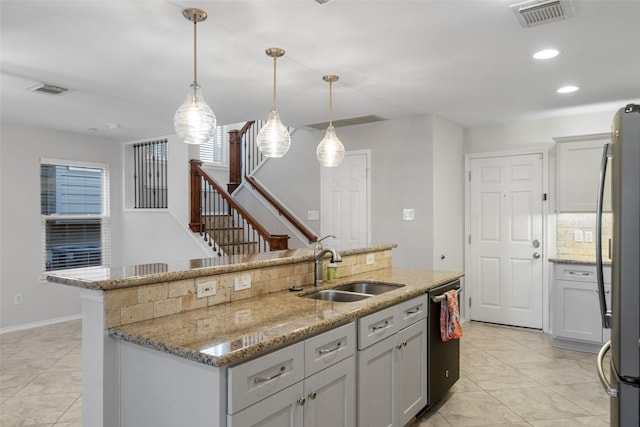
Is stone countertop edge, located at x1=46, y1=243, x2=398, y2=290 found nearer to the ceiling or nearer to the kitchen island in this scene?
the kitchen island

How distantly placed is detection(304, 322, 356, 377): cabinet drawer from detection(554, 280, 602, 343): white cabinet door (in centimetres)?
321

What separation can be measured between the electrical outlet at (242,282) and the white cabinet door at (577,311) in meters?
3.45

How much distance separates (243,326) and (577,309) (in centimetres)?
383

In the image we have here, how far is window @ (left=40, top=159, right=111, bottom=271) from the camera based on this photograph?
572 cm

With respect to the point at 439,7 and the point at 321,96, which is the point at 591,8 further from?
the point at 321,96

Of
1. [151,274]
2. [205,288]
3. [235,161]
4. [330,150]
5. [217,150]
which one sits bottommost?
[205,288]

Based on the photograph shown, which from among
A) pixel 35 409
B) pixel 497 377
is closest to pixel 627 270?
pixel 497 377

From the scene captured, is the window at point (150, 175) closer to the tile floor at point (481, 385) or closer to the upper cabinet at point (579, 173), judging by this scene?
the tile floor at point (481, 385)

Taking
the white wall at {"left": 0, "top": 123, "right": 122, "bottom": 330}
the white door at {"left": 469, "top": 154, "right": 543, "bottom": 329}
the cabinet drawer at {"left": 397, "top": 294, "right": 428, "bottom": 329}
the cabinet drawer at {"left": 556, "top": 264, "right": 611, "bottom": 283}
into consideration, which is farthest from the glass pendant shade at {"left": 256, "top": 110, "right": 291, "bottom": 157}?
the white wall at {"left": 0, "top": 123, "right": 122, "bottom": 330}

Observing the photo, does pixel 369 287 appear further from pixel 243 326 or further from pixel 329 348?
pixel 243 326

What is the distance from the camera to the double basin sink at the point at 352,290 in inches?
108

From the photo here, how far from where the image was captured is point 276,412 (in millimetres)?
1657

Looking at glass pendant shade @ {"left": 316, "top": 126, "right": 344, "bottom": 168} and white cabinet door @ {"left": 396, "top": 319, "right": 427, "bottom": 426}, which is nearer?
white cabinet door @ {"left": 396, "top": 319, "right": 427, "bottom": 426}

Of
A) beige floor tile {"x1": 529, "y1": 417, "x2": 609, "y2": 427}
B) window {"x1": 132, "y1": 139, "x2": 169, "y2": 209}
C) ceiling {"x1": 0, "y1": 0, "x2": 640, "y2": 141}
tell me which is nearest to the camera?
ceiling {"x1": 0, "y1": 0, "x2": 640, "y2": 141}
